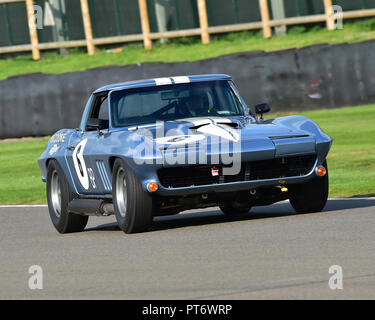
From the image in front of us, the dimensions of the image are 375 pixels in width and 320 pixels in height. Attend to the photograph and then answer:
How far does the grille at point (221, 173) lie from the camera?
32.2ft

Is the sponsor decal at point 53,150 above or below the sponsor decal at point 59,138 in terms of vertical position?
below

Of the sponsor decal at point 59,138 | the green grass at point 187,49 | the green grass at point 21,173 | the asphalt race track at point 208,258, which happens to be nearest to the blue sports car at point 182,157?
the asphalt race track at point 208,258

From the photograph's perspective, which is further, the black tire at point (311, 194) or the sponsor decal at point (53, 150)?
the sponsor decal at point (53, 150)

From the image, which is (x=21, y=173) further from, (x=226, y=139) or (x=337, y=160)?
(x=226, y=139)

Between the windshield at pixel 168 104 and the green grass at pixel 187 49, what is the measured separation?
2011cm

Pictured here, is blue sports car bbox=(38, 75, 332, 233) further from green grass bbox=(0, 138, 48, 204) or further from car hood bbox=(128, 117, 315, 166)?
green grass bbox=(0, 138, 48, 204)

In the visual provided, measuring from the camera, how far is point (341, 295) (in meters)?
6.06

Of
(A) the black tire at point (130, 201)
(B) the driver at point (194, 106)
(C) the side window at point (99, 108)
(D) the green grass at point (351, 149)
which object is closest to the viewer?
(A) the black tire at point (130, 201)

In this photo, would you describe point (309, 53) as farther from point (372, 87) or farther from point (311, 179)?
point (311, 179)

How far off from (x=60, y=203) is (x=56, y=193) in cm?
29

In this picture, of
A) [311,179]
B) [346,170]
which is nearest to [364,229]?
[311,179]

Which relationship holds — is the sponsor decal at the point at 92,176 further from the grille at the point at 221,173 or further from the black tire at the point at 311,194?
the black tire at the point at 311,194

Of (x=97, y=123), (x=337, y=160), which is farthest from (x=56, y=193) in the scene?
(x=337, y=160)

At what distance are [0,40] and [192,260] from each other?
33.9m
